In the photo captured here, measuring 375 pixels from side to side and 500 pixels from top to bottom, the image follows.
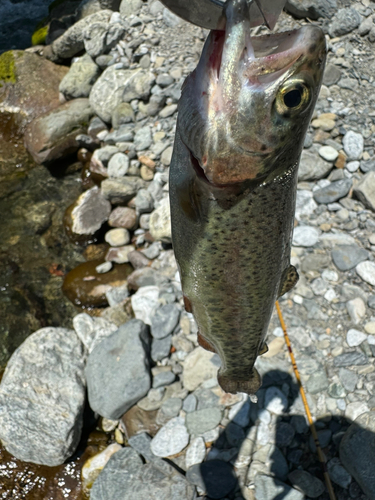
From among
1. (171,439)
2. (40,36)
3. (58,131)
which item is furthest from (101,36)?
(171,439)

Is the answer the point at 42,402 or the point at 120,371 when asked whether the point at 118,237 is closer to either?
the point at 120,371

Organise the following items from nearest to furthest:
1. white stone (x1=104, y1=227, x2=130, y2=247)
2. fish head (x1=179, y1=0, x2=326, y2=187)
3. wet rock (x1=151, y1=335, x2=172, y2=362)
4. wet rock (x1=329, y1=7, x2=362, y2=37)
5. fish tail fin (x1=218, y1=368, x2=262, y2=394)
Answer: fish head (x1=179, y1=0, x2=326, y2=187) < fish tail fin (x1=218, y1=368, x2=262, y2=394) < wet rock (x1=151, y1=335, x2=172, y2=362) < wet rock (x1=329, y1=7, x2=362, y2=37) < white stone (x1=104, y1=227, x2=130, y2=247)

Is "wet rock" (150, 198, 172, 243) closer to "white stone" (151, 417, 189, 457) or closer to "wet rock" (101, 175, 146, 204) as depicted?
"wet rock" (101, 175, 146, 204)

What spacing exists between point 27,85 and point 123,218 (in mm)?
4798

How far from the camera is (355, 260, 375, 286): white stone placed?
496cm

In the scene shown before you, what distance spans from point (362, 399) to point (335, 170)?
296 cm

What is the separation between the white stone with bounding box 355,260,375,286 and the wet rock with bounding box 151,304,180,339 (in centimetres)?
209

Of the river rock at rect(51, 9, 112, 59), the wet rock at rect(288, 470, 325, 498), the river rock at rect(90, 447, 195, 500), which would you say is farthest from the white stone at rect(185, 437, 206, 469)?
the river rock at rect(51, 9, 112, 59)

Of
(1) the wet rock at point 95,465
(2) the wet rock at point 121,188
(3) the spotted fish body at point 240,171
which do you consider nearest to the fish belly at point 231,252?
(3) the spotted fish body at point 240,171

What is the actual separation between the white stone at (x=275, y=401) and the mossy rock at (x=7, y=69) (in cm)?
875

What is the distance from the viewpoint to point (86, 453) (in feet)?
17.0

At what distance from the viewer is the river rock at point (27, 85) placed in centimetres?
973

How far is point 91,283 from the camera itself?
6.61 metres

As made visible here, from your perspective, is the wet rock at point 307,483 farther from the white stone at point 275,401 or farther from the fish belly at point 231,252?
the fish belly at point 231,252
